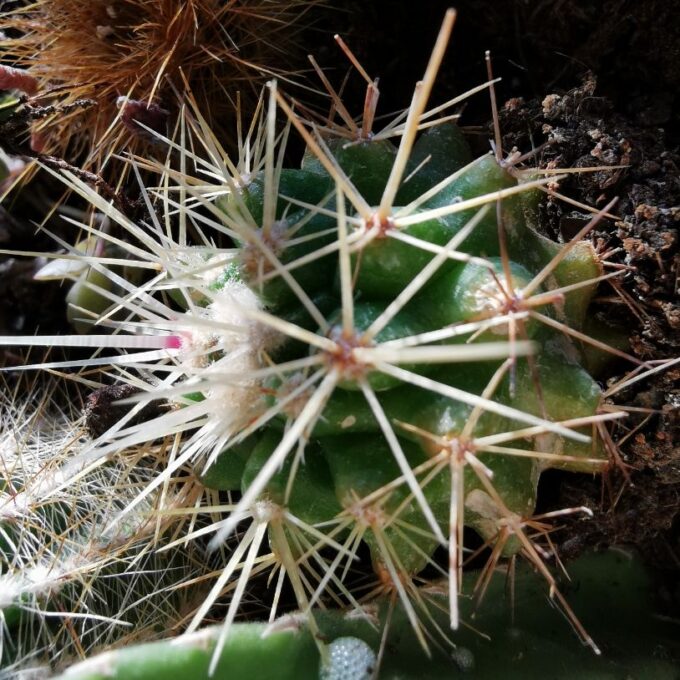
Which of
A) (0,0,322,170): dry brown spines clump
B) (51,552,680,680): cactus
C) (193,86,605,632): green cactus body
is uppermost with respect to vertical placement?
Result: (0,0,322,170): dry brown spines clump

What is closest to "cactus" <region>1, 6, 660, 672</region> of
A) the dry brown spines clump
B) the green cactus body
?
the green cactus body

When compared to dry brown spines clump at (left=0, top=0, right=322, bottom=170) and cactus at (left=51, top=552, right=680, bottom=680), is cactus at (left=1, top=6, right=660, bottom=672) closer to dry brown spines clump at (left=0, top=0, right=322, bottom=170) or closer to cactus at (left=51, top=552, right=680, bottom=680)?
cactus at (left=51, top=552, right=680, bottom=680)

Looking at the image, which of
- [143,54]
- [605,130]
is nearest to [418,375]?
[605,130]

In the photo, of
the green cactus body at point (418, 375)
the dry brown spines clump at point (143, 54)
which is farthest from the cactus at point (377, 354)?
the dry brown spines clump at point (143, 54)

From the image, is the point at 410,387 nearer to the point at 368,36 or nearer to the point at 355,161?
the point at 355,161

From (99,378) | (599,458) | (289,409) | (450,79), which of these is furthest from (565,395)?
(99,378)

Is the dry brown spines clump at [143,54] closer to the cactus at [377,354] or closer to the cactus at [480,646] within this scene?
the cactus at [377,354]

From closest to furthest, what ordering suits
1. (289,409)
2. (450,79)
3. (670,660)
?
(289,409) → (670,660) → (450,79)
